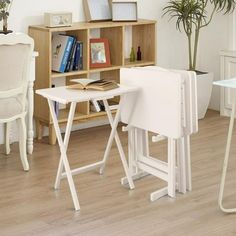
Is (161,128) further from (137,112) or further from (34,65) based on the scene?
(34,65)

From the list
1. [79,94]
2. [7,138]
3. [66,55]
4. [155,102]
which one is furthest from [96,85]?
[66,55]

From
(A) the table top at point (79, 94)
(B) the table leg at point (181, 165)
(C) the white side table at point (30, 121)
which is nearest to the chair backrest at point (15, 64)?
(C) the white side table at point (30, 121)

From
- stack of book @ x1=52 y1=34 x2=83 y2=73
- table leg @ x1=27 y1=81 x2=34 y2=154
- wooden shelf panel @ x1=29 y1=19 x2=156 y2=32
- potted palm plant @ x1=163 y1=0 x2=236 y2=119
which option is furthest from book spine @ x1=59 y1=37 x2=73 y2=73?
potted palm plant @ x1=163 y1=0 x2=236 y2=119

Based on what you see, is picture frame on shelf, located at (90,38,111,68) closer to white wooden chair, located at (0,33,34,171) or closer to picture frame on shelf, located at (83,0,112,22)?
picture frame on shelf, located at (83,0,112,22)

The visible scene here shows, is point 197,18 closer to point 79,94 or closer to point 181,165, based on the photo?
point 181,165

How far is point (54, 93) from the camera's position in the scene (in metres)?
4.09

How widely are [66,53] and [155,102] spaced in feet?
5.38

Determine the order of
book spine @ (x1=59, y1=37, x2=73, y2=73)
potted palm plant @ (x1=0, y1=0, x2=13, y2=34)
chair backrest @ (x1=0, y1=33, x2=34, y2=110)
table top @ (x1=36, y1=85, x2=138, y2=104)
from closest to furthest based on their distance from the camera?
table top @ (x1=36, y1=85, x2=138, y2=104)
chair backrest @ (x1=0, y1=33, x2=34, y2=110)
potted palm plant @ (x1=0, y1=0, x2=13, y2=34)
book spine @ (x1=59, y1=37, x2=73, y2=73)

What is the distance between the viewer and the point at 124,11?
596cm

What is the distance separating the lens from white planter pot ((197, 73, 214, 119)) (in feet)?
20.9

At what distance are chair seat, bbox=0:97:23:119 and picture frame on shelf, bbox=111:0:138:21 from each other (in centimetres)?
160

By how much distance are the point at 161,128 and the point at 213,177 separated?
74 cm

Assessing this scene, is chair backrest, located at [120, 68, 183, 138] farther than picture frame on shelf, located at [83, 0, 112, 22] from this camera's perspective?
No

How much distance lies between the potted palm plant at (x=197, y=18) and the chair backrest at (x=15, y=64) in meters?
2.06
